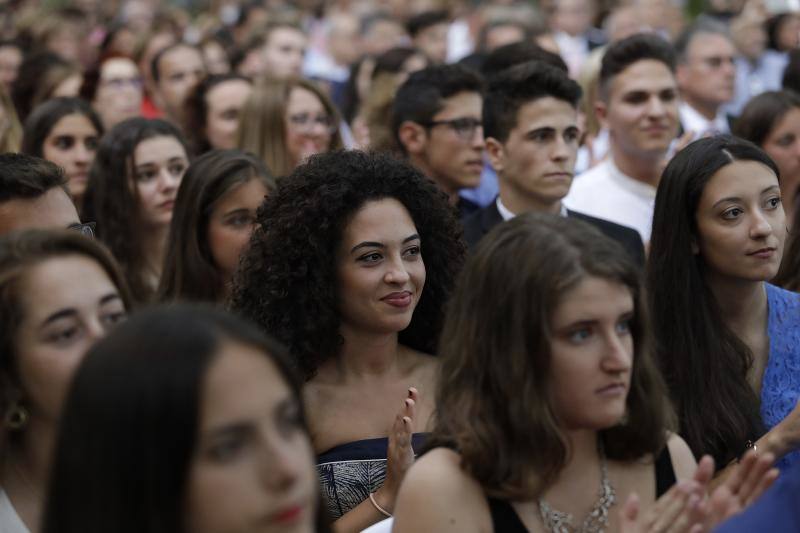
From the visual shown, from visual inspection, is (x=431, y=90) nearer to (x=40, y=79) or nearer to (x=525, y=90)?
(x=525, y=90)

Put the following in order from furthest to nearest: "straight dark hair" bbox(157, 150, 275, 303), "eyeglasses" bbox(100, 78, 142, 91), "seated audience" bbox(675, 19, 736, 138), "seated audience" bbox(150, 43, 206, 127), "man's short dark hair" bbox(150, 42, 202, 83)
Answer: "man's short dark hair" bbox(150, 42, 202, 83) → "seated audience" bbox(150, 43, 206, 127) → "eyeglasses" bbox(100, 78, 142, 91) → "seated audience" bbox(675, 19, 736, 138) → "straight dark hair" bbox(157, 150, 275, 303)

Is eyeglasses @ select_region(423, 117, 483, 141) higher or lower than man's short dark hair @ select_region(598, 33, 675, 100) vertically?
lower

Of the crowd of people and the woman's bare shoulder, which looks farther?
the woman's bare shoulder

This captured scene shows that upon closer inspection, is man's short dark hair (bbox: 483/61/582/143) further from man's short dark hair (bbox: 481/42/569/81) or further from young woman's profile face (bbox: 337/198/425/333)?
young woman's profile face (bbox: 337/198/425/333)

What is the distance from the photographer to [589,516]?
2.98m

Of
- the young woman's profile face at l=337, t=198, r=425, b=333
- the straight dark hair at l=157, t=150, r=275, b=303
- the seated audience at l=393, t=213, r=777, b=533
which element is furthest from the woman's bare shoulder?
the straight dark hair at l=157, t=150, r=275, b=303

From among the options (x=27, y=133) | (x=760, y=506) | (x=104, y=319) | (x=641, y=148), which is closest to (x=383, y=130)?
(x=641, y=148)

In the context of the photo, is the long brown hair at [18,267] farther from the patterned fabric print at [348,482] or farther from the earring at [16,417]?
the patterned fabric print at [348,482]

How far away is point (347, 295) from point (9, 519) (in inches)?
57.7

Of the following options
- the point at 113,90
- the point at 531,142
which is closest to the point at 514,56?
the point at 531,142

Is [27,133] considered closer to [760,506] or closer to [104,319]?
[104,319]

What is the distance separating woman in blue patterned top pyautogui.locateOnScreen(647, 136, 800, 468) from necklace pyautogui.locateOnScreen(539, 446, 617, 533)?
43.8 inches

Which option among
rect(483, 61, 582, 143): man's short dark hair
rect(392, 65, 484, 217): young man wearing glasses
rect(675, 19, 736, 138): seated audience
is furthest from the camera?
rect(675, 19, 736, 138): seated audience

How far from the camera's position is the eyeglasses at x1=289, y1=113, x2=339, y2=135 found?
308 inches
